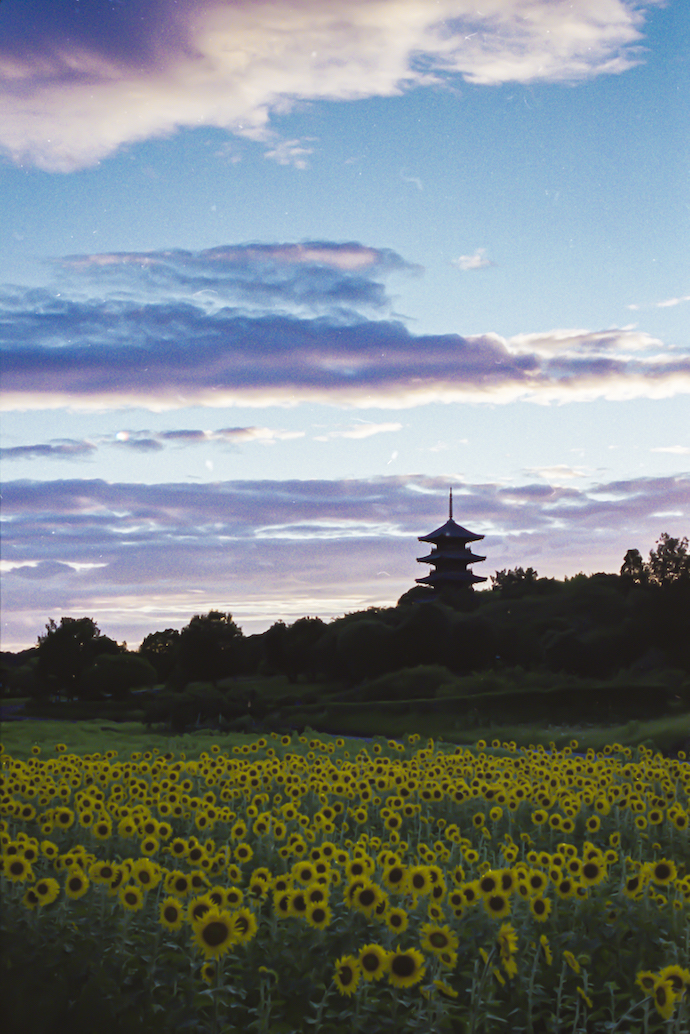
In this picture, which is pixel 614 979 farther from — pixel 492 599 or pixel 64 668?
pixel 492 599

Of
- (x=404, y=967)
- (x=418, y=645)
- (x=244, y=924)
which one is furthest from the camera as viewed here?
(x=418, y=645)

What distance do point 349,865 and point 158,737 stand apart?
712 inches

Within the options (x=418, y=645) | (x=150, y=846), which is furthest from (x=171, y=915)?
(x=418, y=645)

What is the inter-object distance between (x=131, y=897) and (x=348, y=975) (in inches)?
70.0

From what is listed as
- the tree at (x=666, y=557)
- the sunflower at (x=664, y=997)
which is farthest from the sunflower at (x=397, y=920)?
the tree at (x=666, y=557)

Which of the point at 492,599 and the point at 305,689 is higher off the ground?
the point at 492,599

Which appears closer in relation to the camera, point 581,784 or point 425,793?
point 425,793

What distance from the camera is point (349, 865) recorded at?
6.24m

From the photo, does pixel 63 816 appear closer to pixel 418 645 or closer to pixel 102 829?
pixel 102 829

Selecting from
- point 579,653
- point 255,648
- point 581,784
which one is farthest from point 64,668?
point 581,784

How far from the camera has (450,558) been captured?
6725 centimetres

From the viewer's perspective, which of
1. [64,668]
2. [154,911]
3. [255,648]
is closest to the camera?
[154,911]

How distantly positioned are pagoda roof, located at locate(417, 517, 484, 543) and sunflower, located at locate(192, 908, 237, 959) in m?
63.0

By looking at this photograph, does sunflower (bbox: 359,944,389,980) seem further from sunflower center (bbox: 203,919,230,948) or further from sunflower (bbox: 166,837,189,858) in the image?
sunflower (bbox: 166,837,189,858)
